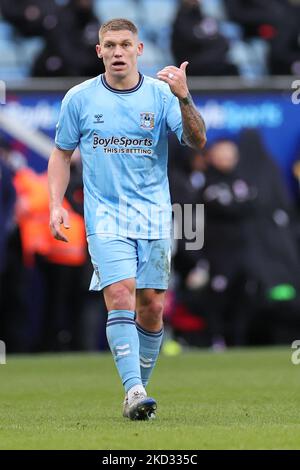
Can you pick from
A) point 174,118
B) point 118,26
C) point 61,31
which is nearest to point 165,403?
point 174,118

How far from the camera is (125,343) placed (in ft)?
26.1

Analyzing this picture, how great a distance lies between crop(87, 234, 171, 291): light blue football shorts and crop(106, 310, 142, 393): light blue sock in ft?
0.74

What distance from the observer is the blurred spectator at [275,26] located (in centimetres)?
1819

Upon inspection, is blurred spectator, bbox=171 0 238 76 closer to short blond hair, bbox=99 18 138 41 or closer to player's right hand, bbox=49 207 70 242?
short blond hair, bbox=99 18 138 41

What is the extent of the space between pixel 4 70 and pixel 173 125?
10.1 m

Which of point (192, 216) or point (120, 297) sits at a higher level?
point (192, 216)

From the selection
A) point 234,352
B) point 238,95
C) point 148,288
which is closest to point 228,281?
point 234,352

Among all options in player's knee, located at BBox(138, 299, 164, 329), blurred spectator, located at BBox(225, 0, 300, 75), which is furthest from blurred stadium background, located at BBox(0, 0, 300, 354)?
player's knee, located at BBox(138, 299, 164, 329)

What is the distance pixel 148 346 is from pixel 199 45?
9733 millimetres

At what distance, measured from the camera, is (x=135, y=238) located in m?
8.21

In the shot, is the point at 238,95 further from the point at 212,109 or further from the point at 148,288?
the point at 148,288

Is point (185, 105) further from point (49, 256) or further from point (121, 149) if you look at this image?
point (49, 256)

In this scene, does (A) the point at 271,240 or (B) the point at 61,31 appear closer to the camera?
(A) the point at 271,240

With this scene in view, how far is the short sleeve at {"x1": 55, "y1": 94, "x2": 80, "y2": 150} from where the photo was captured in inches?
325
